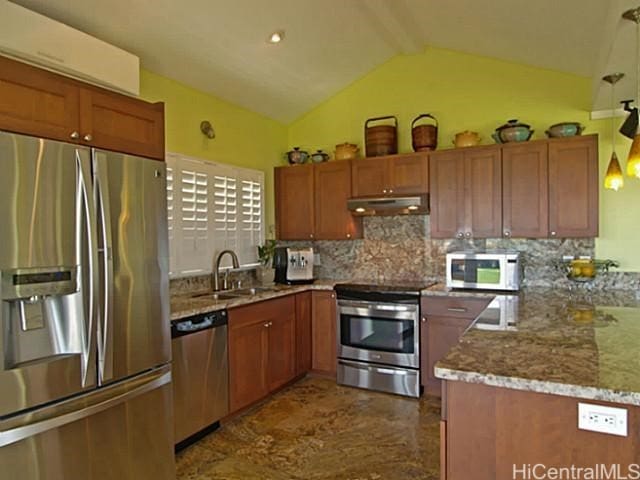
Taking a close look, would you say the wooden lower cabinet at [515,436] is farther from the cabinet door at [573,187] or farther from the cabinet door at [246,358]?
the cabinet door at [573,187]

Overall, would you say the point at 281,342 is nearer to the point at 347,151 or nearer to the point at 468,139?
the point at 347,151

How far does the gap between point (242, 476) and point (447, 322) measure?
2.03 m

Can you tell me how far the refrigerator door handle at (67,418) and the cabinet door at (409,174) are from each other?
2800mm

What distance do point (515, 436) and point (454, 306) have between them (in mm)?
2191

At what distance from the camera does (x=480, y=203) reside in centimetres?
388

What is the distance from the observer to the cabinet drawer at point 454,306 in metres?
3.56

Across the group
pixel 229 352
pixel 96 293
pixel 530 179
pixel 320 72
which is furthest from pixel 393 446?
pixel 320 72

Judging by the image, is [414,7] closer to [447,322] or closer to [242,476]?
[447,322]

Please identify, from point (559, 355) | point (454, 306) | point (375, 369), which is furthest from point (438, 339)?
point (559, 355)

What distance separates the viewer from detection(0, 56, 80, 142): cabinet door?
1781 millimetres

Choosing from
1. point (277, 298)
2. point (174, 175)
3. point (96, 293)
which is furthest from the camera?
point (277, 298)

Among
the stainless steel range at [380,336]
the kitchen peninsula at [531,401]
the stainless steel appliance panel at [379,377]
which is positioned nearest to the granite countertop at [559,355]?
the kitchen peninsula at [531,401]

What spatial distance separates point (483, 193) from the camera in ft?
12.7

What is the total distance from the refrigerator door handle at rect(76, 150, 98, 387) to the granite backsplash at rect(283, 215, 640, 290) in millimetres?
3095
